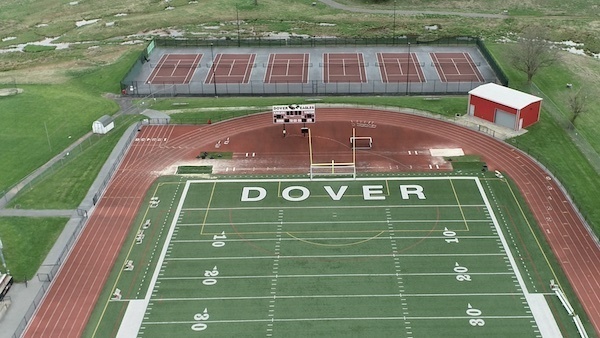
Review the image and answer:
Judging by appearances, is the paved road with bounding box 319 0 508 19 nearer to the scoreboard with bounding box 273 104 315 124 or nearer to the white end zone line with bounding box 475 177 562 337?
the scoreboard with bounding box 273 104 315 124

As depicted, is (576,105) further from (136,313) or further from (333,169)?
(136,313)

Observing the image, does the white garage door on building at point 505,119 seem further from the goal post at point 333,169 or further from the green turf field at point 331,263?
the goal post at point 333,169

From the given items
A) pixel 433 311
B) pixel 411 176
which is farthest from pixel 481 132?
pixel 433 311

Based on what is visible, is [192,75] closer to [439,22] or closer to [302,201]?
[302,201]

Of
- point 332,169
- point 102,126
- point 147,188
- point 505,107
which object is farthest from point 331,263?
point 102,126

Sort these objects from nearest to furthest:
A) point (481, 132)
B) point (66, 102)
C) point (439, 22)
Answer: point (481, 132) → point (66, 102) → point (439, 22)

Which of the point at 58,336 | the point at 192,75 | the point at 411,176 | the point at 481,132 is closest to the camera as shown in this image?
the point at 58,336

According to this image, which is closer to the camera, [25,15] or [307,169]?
[307,169]
